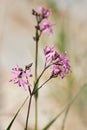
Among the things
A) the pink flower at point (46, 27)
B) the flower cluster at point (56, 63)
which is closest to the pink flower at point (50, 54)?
the flower cluster at point (56, 63)

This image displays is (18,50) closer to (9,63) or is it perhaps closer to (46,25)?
(9,63)

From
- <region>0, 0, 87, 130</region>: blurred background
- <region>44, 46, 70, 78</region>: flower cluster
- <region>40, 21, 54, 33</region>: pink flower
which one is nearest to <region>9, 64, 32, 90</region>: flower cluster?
<region>44, 46, 70, 78</region>: flower cluster

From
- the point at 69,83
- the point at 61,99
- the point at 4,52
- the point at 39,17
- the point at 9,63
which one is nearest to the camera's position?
the point at 39,17

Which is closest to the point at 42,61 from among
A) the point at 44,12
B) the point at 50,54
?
the point at 44,12

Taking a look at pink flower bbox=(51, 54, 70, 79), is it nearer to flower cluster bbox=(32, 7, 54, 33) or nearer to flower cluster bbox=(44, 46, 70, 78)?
flower cluster bbox=(44, 46, 70, 78)

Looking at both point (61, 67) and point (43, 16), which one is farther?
point (43, 16)

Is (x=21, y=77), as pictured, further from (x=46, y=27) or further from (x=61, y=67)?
(x=46, y=27)

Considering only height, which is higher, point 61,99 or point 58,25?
point 58,25

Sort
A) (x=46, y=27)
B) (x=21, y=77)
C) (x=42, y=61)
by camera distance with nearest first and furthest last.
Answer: (x=21, y=77), (x=46, y=27), (x=42, y=61)

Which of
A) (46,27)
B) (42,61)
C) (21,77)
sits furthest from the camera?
(42,61)

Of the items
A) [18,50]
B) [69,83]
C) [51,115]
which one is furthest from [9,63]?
[69,83]
